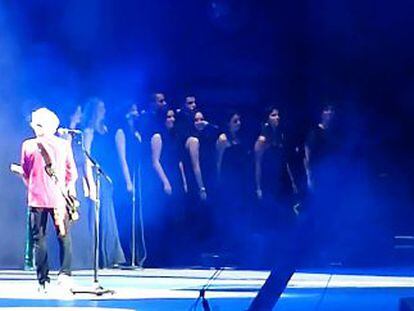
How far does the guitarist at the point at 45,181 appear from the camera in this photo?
8320 mm

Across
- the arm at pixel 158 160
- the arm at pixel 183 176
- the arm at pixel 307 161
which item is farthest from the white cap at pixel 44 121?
the arm at pixel 183 176

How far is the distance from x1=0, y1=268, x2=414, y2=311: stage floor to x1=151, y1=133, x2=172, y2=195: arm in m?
0.86

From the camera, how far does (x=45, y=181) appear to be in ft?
27.7

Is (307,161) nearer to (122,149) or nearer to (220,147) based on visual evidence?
(220,147)

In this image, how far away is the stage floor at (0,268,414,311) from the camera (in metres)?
7.83

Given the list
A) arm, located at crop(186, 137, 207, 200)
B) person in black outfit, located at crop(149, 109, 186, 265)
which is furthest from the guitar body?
arm, located at crop(186, 137, 207, 200)

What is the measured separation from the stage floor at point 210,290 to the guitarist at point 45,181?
296 mm

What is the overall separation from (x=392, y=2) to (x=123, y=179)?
6.08 metres

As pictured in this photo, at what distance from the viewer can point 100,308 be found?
7566 mm

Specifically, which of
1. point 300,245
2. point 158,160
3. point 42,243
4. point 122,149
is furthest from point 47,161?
point 300,245

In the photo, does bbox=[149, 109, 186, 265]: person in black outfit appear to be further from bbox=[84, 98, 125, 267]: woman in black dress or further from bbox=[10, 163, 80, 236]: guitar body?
bbox=[10, 163, 80, 236]: guitar body

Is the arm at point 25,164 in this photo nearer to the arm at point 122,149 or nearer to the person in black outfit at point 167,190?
the arm at point 122,149

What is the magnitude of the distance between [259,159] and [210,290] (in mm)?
2301

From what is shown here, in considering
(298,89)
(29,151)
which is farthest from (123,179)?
(298,89)
